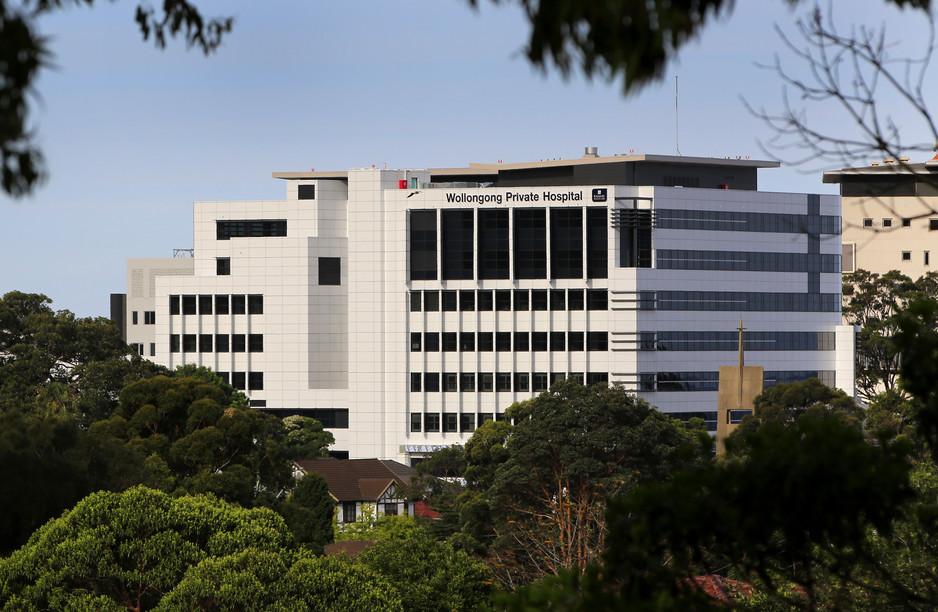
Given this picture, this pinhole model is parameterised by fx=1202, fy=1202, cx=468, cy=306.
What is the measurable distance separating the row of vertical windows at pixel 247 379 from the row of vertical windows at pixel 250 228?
11088 millimetres

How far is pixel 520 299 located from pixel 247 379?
2377 cm

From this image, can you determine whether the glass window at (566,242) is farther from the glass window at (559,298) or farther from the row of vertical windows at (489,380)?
the row of vertical windows at (489,380)

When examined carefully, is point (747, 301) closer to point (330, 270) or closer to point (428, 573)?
point (330, 270)

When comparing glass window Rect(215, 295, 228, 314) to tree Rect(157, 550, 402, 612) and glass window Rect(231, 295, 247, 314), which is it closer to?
glass window Rect(231, 295, 247, 314)

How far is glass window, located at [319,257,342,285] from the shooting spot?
9544 centimetres

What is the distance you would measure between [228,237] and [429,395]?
71.1 ft

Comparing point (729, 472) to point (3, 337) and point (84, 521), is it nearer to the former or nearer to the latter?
point (84, 521)

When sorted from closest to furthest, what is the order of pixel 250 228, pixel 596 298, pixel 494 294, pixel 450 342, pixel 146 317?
pixel 596 298, pixel 494 294, pixel 450 342, pixel 250 228, pixel 146 317

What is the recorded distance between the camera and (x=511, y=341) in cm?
8925

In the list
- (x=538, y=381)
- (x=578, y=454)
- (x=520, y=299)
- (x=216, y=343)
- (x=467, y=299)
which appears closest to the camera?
(x=578, y=454)

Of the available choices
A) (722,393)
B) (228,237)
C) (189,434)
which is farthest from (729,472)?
(228,237)

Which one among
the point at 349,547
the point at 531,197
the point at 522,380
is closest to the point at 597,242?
the point at 531,197

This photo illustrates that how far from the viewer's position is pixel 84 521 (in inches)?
1067

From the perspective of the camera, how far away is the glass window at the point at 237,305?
3782 inches
